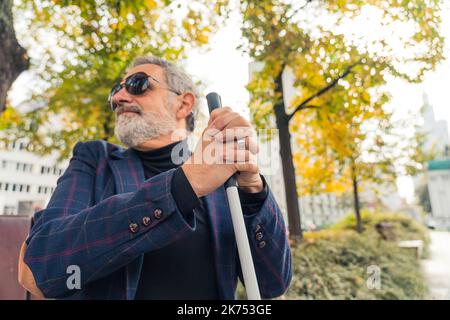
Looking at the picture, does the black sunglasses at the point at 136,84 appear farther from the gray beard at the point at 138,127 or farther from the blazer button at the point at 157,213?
the blazer button at the point at 157,213

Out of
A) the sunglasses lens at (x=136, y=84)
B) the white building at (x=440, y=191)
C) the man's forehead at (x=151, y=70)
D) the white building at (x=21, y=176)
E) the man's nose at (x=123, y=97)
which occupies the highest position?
the white building at (x=21, y=176)

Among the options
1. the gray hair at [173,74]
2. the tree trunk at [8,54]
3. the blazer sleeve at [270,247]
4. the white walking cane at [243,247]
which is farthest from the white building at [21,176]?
the white walking cane at [243,247]

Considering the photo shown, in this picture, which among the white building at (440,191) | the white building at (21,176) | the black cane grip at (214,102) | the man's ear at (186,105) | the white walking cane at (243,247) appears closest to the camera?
the white walking cane at (243,247)

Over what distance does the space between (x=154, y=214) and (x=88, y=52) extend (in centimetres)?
504

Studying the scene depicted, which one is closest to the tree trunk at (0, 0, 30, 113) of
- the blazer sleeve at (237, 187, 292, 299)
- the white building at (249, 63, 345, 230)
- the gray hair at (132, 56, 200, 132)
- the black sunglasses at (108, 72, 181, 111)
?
the gray hair at (132, 56, 200, 132)

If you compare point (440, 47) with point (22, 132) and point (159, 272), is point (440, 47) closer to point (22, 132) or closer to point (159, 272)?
point (159, 272)

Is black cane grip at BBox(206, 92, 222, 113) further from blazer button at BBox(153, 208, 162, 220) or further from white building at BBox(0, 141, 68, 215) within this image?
white building at BBox(0, 141, 68, 215)

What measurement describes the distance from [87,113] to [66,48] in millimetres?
1436

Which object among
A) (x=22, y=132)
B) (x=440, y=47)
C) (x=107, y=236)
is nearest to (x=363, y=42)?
(x=440, y=47)

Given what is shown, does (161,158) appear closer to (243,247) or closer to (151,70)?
(151,70)

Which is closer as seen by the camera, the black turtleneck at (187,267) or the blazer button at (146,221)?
the blazer button at (146,221)

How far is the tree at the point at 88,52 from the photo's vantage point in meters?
3.23

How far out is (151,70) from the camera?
1401 mm

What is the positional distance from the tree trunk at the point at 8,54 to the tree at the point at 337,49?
223 cm
